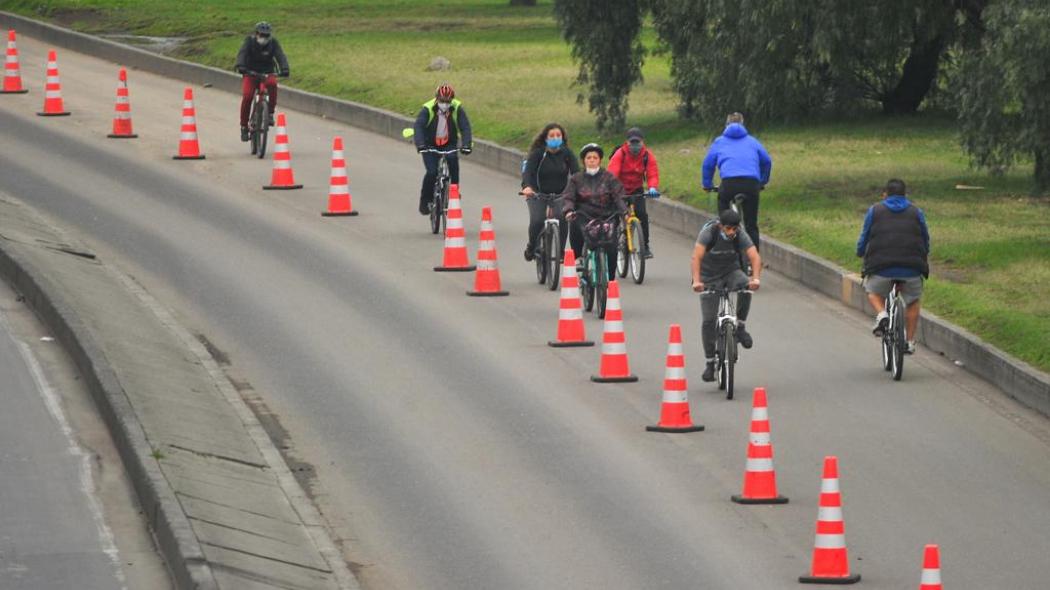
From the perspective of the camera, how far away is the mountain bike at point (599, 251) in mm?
20328

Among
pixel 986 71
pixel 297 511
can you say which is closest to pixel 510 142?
pixel 986 71

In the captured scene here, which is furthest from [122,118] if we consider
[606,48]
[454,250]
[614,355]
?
[614,355]

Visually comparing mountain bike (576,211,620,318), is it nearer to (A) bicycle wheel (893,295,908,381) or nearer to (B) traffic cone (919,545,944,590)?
(A) bicycle wheel (893,295,908,381)

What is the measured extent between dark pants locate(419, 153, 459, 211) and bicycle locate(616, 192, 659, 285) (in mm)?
3100

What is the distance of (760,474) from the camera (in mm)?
13945

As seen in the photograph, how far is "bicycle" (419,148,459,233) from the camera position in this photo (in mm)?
24750

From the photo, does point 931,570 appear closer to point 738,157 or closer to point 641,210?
point 738,157

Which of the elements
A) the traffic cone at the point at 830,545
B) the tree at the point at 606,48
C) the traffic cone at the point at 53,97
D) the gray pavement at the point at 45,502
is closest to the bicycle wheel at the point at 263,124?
the traffic cone at the point at 53,97

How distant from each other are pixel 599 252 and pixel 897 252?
10.3ft

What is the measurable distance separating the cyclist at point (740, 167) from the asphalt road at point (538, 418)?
3.09ft

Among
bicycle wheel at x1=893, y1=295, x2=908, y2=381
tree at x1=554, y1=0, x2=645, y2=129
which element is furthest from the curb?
tree at x1=554, y1=0, x2=645, y2=129

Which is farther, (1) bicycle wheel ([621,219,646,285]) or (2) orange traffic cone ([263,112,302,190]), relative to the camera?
(2) orange traffic cone ([263,112,302,190])

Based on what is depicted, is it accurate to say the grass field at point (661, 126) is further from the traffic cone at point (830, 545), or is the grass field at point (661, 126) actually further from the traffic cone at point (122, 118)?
the traffic cone at point (830, 545)

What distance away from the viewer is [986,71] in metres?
23.5
